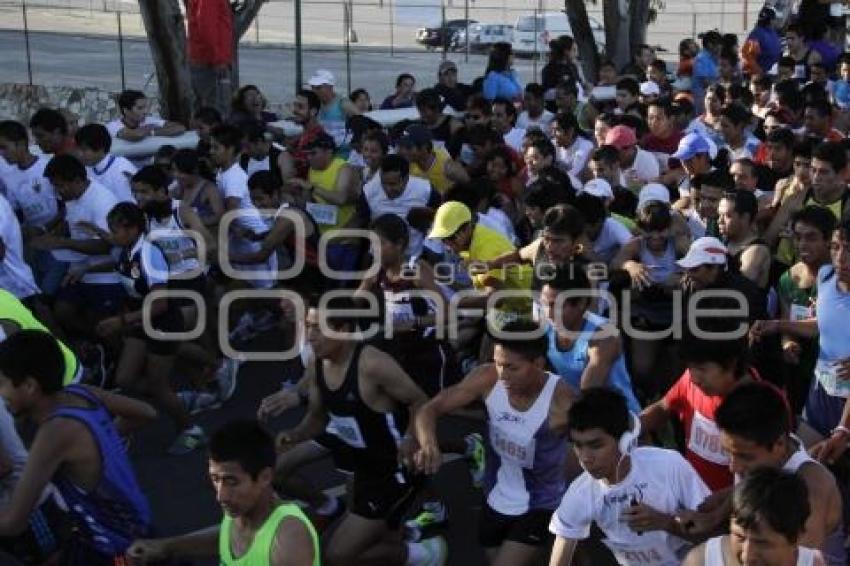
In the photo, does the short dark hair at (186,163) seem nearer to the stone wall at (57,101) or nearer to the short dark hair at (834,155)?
the short dark hair at (834,155)

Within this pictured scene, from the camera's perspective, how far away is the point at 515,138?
42.8ft

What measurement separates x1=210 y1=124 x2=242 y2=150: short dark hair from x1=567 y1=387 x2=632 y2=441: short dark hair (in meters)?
5.89

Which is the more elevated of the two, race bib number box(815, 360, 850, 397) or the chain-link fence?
the chain-link fence

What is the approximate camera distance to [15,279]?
8.86 metres

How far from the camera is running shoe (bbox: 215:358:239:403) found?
31.4 feet

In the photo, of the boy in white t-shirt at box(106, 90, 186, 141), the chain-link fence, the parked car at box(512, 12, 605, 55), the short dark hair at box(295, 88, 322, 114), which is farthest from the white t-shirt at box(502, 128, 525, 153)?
the parked car at box(512, 12, 605, 55)

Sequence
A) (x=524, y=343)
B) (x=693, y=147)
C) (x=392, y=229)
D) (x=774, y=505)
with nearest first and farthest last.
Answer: (x=774, y=505) < (x=524, y=343) < (x=392, y=229) < (x=693, y=147)

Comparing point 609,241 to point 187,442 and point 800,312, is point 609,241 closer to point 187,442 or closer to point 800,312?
point 800,312

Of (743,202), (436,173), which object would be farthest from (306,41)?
(743,202)

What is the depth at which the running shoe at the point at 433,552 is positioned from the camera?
263 inches

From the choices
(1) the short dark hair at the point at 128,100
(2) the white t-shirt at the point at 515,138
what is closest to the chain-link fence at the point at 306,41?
(2) the white t-shirt at the point at 515,138

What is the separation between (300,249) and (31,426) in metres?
4.62

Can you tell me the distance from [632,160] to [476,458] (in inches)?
166

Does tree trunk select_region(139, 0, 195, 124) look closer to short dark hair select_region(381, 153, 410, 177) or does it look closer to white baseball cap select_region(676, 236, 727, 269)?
short dark hair select_region(381, 153, 410, 177)
